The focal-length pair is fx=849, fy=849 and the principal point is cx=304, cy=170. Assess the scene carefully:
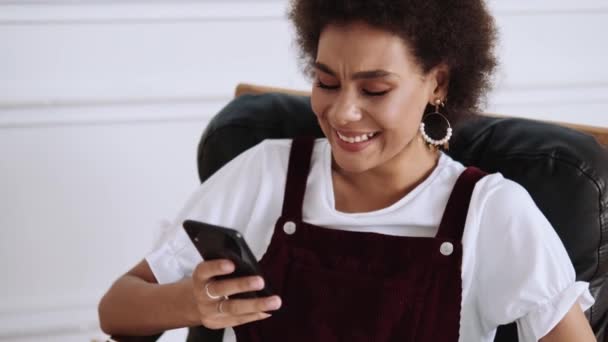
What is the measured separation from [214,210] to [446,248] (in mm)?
408

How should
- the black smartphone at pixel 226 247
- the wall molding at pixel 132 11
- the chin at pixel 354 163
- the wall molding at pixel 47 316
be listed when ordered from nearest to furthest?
the black smartphone at pixel 226 247 → the chin at pixel 354 163 → the wall molding at pixel 132 11 → the wall molding at pixel 47 316

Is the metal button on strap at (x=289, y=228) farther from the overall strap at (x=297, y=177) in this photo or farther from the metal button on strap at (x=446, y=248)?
the metal button on strap at (x=446, y=248)

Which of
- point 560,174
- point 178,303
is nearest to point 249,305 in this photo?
point 178,303

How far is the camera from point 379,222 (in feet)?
4.55

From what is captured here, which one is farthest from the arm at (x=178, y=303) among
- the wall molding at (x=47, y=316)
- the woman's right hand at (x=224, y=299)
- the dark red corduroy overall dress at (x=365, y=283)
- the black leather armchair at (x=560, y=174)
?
the wall molding at (x=47, y=316)

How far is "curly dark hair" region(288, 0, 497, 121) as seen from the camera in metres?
1.26

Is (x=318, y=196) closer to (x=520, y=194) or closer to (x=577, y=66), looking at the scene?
(x=520, y=194)

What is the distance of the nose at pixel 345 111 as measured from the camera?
1272mm

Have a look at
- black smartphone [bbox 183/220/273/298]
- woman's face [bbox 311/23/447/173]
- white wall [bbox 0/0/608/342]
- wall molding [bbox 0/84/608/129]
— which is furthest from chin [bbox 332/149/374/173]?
white wall [bbox 0/0/608/342]

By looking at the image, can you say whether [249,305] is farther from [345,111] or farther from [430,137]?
[430,137]

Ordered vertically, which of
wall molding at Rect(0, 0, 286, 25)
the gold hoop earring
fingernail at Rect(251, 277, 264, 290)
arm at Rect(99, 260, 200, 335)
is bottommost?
arm at Rect(99, 260, 200, 335)

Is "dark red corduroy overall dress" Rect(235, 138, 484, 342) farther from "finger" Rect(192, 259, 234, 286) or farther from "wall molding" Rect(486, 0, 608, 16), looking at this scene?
"wall molding" Rect(486, 0, 608, 16)

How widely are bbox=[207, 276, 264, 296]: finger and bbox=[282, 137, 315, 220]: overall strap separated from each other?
270 millimetres

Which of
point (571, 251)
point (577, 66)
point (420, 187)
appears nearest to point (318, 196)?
point (420, 187)
